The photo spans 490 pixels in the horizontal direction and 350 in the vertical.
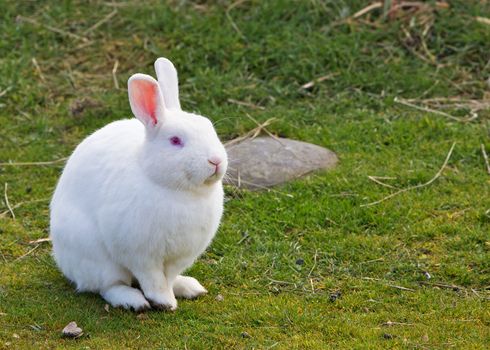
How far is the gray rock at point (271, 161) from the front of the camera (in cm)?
683

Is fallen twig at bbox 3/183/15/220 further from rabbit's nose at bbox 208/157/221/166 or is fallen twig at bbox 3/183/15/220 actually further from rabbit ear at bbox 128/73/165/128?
rabbit's nose at bbox 208/157/221/166

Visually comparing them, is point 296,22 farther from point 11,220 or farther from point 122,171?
point 122,171

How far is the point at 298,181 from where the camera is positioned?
676 cm

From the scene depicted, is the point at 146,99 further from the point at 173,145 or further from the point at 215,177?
the point at 215,177

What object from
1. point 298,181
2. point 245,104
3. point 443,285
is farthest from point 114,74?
point 443,285

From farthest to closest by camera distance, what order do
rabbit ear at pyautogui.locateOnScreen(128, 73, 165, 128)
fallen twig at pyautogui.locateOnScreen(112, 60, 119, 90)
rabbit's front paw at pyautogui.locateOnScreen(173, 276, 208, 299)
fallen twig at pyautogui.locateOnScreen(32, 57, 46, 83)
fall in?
fallen twig at pyautogui.locateOnScreen(32, 57, 46, 83) → fallen twig at pyautogui.locateOnScreen(112, 60, 119, 90) → rabbit's front paw at pyautogui.locateOnScreen(173, 276, 208, 299) → rabbit ear at pyautogui.locateOnScreen(128, 73, 165, 128)

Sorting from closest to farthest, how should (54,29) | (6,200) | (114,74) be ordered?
(6,200)
(114,74)
(54,29)

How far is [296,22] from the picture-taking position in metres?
8.95

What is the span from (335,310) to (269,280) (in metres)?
0.52

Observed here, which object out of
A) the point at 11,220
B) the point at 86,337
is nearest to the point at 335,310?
the point at 86,337

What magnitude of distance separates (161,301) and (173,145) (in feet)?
2.67

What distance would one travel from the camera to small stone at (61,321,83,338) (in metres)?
4.82

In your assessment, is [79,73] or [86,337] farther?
[79,73]

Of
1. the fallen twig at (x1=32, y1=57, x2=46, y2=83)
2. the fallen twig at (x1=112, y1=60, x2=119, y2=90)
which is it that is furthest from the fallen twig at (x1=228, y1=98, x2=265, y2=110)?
the fallen twig at (x1=32, y1=57, x2=46, y2=83)
